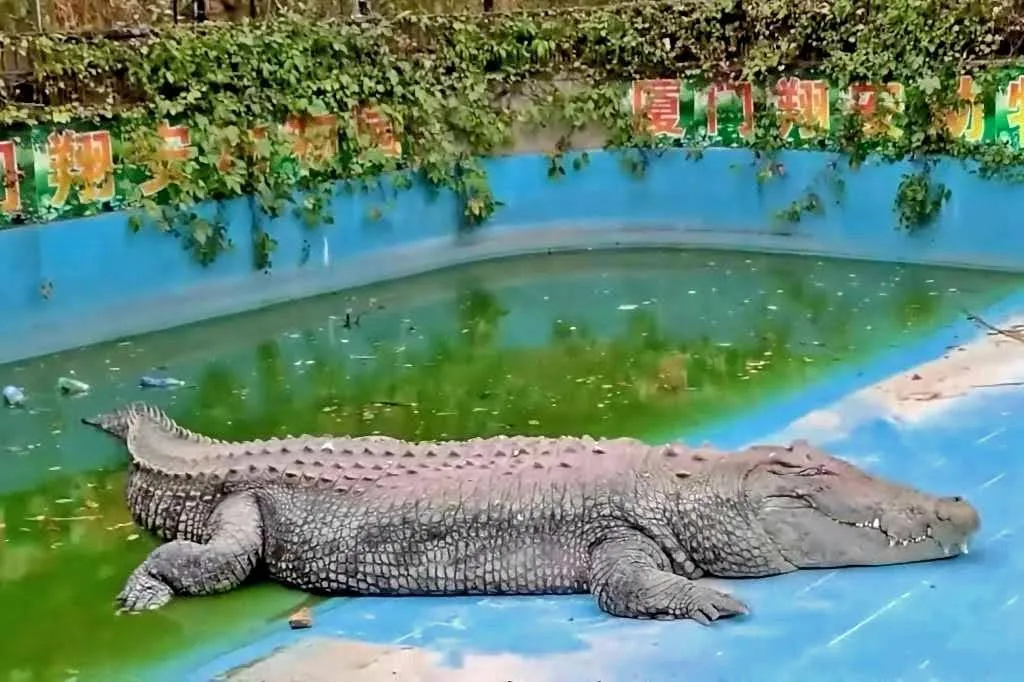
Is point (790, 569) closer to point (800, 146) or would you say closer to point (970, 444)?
point (970, 444)

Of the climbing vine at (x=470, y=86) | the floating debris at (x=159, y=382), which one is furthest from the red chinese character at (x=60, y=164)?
the floating debris at (x=159, y=382)

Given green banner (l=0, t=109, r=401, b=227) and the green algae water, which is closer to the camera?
the green algae water

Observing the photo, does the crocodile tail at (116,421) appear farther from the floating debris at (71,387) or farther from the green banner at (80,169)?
the green banner at (80,169)

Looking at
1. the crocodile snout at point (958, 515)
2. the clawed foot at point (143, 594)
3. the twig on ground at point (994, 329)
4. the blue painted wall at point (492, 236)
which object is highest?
the blue painted wall at point (492, 236)

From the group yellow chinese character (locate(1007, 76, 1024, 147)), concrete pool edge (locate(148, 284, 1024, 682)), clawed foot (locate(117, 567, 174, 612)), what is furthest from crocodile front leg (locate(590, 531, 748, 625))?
yellow chinese character (locate(1007, 76, 1024, 147))

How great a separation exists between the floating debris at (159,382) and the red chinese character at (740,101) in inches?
169

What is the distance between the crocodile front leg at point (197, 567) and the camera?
3.64 meters

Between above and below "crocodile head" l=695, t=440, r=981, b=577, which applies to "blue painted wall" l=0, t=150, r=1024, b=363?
above

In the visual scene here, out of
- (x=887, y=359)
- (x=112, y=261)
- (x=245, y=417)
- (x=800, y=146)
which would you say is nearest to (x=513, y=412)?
(x=245, y=417)

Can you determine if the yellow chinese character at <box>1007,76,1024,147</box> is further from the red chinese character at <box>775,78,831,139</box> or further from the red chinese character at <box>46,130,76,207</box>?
the red chinese character at <box>46,130,76,207</box>

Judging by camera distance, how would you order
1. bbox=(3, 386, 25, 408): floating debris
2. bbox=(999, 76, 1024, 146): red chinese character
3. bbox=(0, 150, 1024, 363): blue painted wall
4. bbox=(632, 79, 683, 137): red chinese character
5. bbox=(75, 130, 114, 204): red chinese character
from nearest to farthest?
bbox=(3, 386, 25, 408): floating debris, bbox=(0, 150, 1024, 363): blue painted wall, bbox=(75, 130, 114, 204): red chinese character, bbox=(999, 76, 1024, 146): red chinese character, bbox=(632, 79, 683, 137): red chinese character

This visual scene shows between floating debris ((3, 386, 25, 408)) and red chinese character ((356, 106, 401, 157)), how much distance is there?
3.08 m

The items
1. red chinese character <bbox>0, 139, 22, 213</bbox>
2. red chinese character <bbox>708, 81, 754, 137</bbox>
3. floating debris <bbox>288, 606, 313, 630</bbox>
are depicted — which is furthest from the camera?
red chinese character <bbox>708, 81, 754, 137</bbox>

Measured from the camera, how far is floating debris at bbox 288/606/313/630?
346cm
